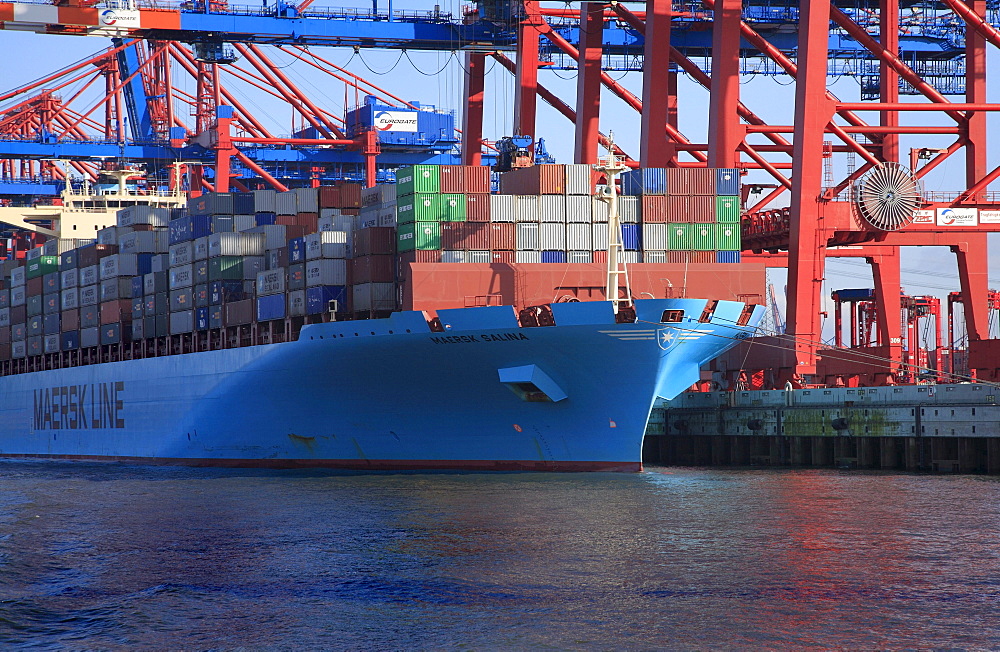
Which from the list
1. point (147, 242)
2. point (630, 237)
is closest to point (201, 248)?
point (147, 242)

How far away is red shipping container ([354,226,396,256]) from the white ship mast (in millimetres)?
6284

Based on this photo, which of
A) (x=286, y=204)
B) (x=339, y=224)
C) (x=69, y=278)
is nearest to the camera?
(x=339, y=224)

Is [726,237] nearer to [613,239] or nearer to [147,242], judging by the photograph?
[613,239]

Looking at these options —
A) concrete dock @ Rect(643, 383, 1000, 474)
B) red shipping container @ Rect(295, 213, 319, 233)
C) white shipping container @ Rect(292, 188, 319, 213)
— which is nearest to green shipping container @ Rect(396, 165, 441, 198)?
red shipping container @ Rect(295, 213, 319, 233)

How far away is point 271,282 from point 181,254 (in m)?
5.80

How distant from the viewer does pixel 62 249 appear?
55125 millimetres

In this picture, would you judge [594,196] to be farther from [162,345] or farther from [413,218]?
[162,345]

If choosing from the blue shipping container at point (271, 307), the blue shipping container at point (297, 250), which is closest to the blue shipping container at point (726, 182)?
the blue shipping container at point (297, 250)

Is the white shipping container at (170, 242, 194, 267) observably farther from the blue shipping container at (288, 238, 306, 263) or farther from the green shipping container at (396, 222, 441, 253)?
the green shipping container at (396, 222, 441, 253)

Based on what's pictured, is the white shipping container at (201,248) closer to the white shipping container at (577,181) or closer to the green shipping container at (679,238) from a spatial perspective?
the white shipping container at (577,181)

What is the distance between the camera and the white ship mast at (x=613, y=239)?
2989cm

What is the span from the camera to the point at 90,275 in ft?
154

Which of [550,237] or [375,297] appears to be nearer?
[550,237]

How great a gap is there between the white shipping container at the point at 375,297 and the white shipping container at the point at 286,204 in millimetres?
8929
